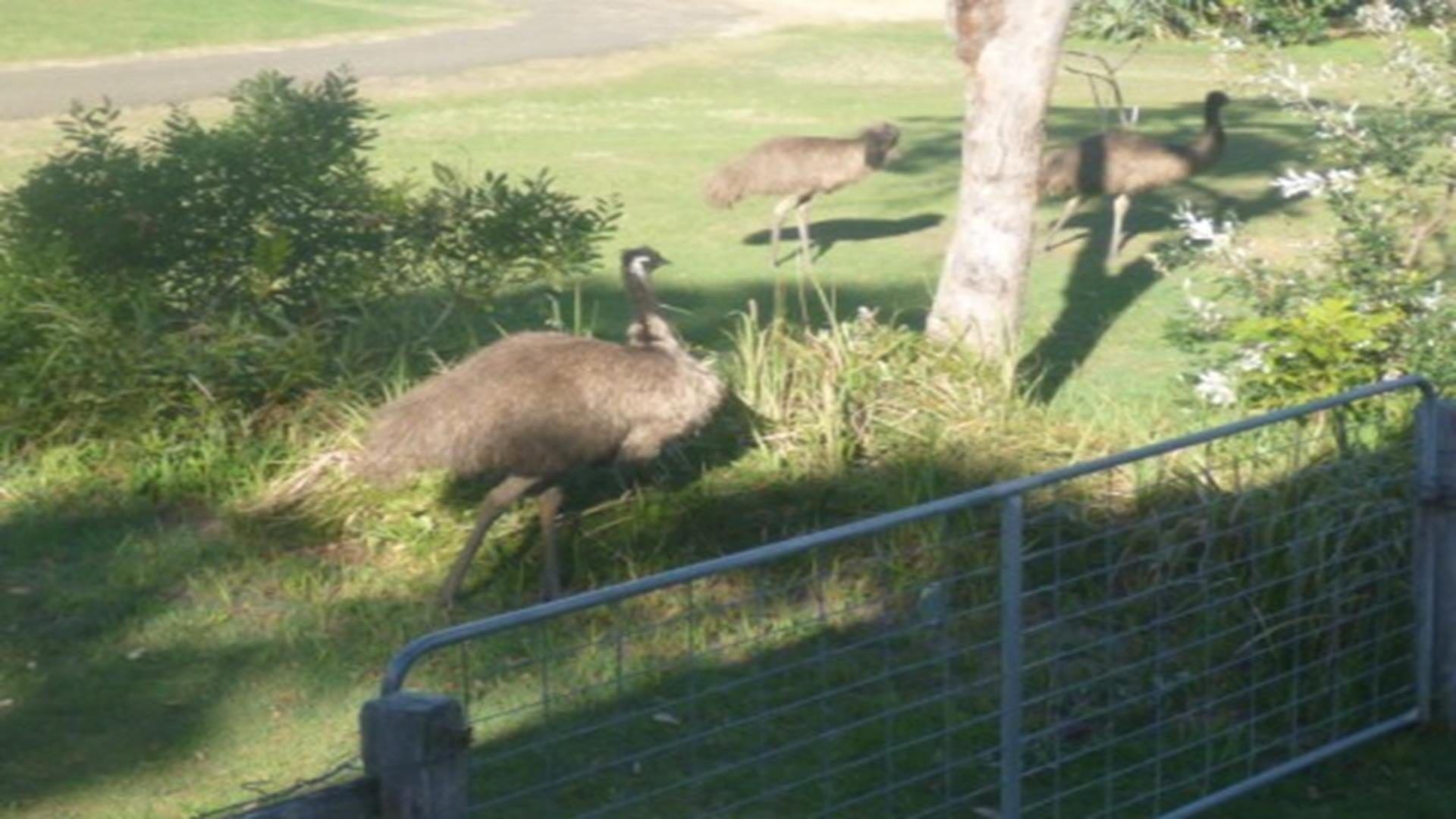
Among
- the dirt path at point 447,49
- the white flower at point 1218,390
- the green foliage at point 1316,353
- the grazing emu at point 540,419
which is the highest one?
the grazing emu at point 540,419

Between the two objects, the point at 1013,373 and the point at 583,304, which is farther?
the point at 583,304

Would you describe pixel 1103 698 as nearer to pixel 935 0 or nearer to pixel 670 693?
pixel 670 693

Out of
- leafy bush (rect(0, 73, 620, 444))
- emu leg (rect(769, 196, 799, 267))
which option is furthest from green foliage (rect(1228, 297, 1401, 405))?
emu leg (rect(769, 196, 799, 267))

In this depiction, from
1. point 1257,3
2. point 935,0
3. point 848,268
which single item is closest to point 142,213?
point 848,268

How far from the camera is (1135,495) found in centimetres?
969

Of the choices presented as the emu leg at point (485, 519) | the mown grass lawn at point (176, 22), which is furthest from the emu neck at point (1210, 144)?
the mown grass lawn at point (176, 22)

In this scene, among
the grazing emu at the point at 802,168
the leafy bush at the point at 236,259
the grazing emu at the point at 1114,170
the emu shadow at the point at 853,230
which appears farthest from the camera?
the emu shadow at the point at 853,230

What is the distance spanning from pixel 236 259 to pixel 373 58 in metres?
25.5

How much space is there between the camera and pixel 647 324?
10.4 metres

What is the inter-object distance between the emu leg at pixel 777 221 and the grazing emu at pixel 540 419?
8.39 m

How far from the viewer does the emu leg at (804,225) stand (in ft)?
59.3

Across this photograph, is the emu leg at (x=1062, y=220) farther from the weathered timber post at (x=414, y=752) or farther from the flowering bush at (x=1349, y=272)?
the weathered timber post at (x=414, y=752)

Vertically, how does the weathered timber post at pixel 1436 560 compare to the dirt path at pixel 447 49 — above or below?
above

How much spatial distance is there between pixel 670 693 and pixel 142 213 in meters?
4.44
